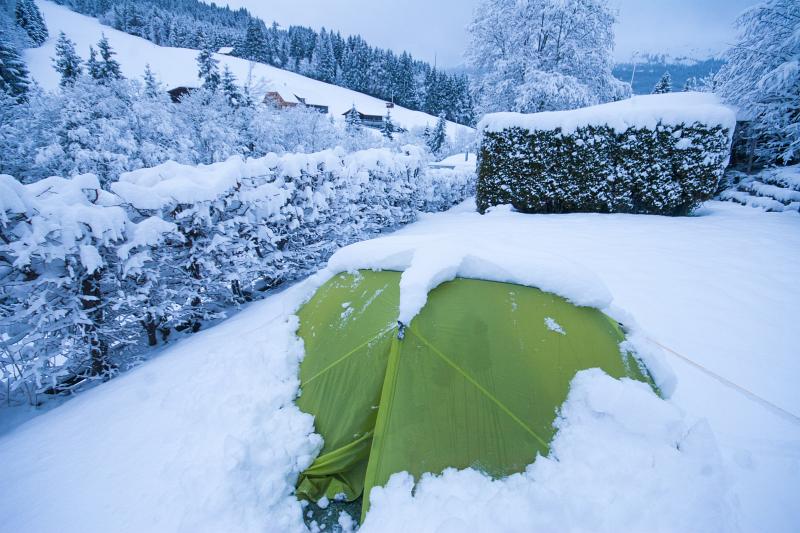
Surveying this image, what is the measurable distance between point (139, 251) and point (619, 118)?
9517 mm

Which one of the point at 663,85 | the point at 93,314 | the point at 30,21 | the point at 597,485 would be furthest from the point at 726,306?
the point at 30,21

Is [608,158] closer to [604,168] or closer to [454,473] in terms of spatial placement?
[604,168]

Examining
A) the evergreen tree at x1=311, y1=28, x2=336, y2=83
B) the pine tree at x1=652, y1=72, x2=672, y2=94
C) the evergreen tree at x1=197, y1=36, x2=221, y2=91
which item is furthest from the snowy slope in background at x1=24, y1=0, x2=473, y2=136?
the pine tree at x1=652, y1=72, x2=672, y2=94

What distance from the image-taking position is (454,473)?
192cm

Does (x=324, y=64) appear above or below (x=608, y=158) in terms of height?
above

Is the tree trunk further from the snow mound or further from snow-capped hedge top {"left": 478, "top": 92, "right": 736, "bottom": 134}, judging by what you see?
snow-capped hedge top {"left": 478, "top": 92, "right": 736, "bottom": 134}

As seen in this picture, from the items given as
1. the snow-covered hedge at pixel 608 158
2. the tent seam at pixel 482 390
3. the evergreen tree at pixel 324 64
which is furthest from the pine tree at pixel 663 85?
the evergreen tree at pixel 324 64

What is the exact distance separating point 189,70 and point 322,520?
2352 inches

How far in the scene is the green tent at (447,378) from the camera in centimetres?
199

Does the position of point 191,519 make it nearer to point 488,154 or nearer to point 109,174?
point 488,154

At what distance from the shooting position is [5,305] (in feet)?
8.97

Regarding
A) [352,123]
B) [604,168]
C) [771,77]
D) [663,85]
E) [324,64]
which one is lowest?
[604,168]

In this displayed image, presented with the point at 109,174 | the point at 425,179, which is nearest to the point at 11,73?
the point at 109,174

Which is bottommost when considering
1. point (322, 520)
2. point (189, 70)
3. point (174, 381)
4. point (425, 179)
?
point (322, 520)
